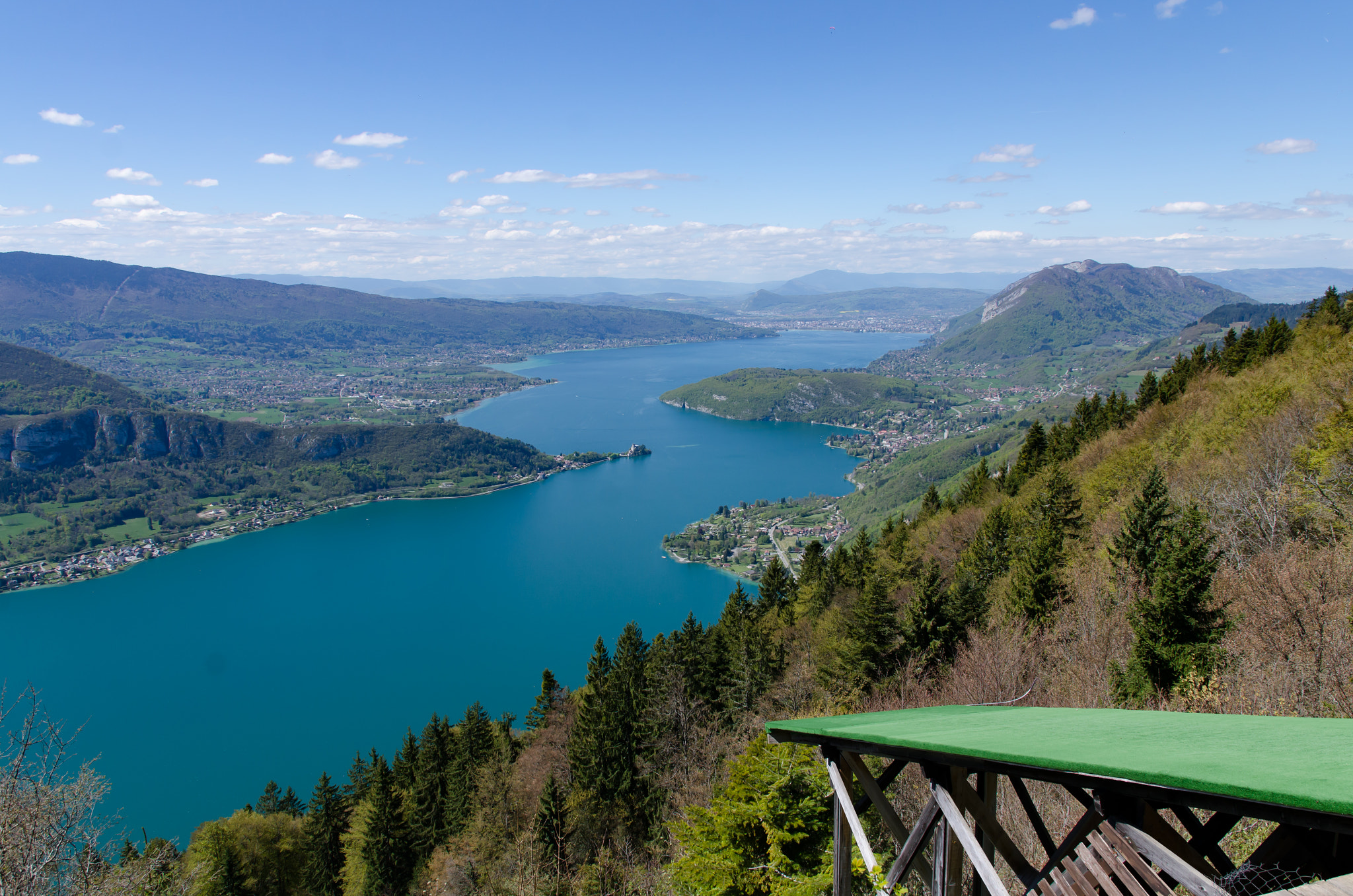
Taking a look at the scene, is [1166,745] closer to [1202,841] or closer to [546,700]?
[1202,841]

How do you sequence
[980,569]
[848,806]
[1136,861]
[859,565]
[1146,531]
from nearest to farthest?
[1136,861], [848,806], [1146,531], [980,569], [859,565]

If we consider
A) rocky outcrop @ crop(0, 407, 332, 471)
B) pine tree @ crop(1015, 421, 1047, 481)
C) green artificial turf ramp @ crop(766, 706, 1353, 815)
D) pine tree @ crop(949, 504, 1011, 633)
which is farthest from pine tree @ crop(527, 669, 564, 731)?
rocky outcrop @ crop(0, 407, 332, 471)

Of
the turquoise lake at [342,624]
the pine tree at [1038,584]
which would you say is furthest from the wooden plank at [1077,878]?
the turquoise lake at [342,624]

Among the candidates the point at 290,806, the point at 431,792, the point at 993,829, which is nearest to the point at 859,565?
the point at 431,792

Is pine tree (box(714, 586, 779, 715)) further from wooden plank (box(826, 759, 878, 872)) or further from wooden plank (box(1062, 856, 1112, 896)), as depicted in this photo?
wooden plank (box(1062, 856, 1112, 896))

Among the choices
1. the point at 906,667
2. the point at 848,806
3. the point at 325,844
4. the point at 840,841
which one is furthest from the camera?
the point at 325,844
